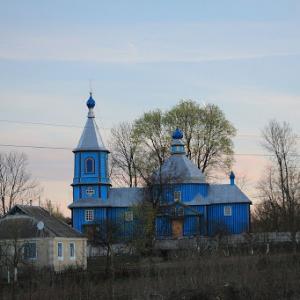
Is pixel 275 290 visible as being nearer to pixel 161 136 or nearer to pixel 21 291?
pixel 21 291

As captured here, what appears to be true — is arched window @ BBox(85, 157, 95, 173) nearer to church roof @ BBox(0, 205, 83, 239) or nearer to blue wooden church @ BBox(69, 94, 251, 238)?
blue wooden church @ BBox(69, 94, 251, 238)

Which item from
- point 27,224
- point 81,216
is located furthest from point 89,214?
point 27,224

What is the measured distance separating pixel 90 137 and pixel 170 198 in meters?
7.40

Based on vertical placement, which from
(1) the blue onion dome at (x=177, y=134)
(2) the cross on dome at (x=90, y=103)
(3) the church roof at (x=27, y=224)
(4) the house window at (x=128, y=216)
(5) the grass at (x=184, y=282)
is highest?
(2) the cross on dome at (x=90, y=103)

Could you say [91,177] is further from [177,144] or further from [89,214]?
[177,144]

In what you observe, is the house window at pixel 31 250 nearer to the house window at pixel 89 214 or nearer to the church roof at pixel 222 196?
the house window at pixel 89 214

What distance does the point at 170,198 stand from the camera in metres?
58.5

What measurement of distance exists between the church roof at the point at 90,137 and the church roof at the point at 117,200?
11.9 feet

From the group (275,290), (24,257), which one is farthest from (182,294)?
(24,257)

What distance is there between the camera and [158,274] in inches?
1223

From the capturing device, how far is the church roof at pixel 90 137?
59.9 metres

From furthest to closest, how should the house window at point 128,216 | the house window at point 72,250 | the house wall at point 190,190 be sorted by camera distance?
the house wall at point 190,190
the house window at point 128,216
the house window at point 72,250

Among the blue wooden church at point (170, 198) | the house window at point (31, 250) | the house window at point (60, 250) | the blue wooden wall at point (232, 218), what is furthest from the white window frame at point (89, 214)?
the house window at point (31, 250)

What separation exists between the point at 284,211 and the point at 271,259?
2145 centimetres
